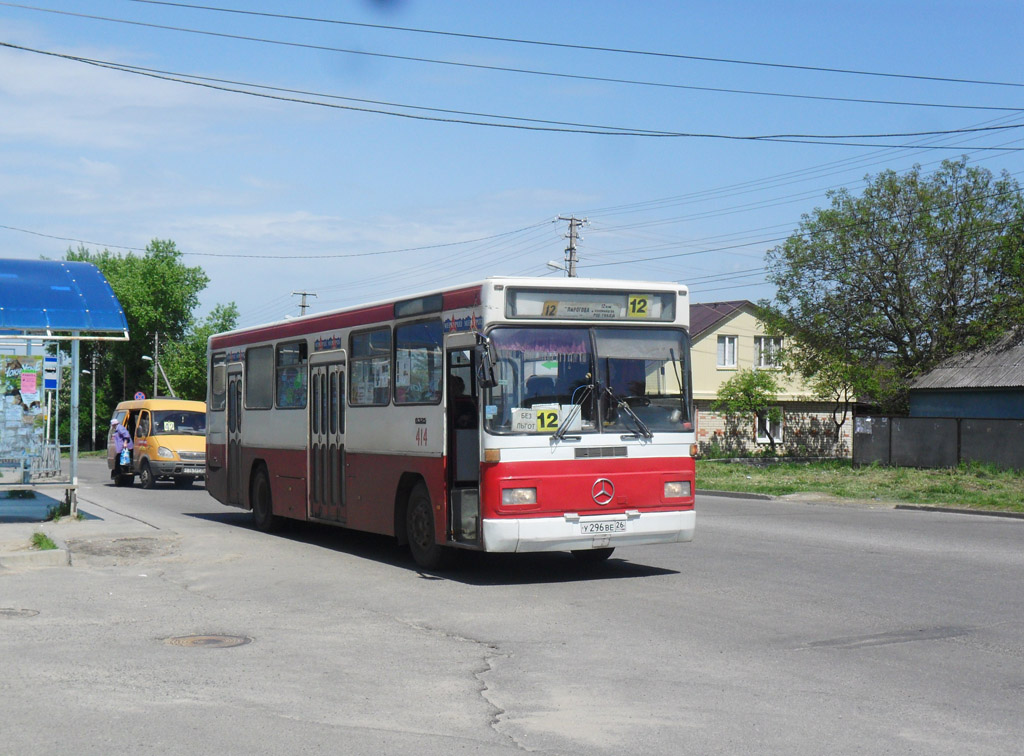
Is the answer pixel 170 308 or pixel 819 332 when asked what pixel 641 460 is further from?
pixel 170 308

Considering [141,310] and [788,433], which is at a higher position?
[141,310]

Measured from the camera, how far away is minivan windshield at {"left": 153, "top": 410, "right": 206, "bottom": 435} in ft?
99.0

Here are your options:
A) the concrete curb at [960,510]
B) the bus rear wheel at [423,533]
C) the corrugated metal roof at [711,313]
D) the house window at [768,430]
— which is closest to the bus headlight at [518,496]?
the bus rear wheel at [423,533]

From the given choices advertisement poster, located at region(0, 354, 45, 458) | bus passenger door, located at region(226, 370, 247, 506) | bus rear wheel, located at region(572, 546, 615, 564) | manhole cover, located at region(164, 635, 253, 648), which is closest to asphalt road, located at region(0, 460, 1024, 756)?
manhole cover, located at region(164, 635, 253, 648)

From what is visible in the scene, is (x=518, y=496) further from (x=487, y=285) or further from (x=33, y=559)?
(x=33, y=559)

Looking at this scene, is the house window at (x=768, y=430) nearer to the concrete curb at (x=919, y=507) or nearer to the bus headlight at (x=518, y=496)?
the concrete curb at (x=919, y=507)

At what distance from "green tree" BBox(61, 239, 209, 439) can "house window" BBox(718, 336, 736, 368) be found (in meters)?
47.6

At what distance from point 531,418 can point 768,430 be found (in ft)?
170

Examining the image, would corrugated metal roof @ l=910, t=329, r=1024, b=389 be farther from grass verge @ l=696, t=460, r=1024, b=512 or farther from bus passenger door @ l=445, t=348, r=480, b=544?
bus passenger door @ l=445, t=348, r=480, b=544

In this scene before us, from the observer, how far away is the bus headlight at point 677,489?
11914mm

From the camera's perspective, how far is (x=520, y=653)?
26.5 ft

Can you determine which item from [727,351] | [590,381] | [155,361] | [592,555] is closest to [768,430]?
[727,351]

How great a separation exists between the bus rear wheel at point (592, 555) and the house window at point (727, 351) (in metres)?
54.8

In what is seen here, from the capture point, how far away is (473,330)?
37.6 feet
